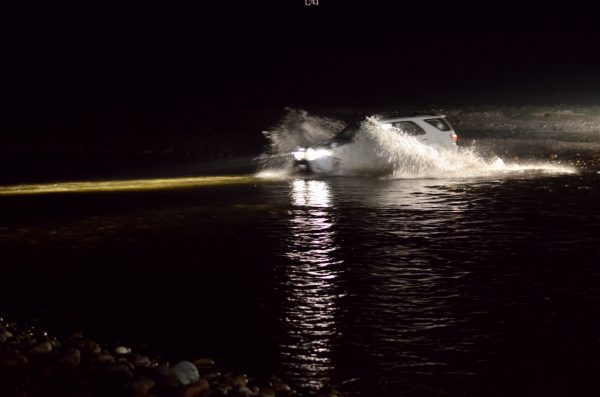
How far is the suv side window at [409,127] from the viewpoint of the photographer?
2458cm

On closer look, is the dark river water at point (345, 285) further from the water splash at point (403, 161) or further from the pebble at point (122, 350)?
the water splash at point (403, 161)

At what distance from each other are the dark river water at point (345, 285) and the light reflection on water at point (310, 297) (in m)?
0.03

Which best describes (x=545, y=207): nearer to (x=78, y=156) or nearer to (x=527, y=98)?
(x=78, y=156)

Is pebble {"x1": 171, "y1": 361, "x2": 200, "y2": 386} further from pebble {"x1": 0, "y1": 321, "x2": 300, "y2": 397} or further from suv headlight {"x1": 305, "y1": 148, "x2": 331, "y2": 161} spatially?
suv headlight {"x1": 305, "y1": 148, "x2": 331, "y2": 161}

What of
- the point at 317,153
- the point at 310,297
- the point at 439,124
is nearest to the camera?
the point at 310,297

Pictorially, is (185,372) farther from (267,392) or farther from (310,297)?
(310,297)

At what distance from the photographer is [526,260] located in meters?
10.7

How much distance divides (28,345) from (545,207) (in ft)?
34.8

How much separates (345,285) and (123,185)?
1427cm

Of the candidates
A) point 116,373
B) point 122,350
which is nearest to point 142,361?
point 122,350

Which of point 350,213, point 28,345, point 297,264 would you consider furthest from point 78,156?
point 28,345

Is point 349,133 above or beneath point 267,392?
above

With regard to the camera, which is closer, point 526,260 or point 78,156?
point 526,260

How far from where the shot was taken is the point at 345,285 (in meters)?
9.70
